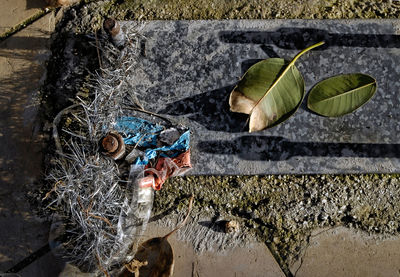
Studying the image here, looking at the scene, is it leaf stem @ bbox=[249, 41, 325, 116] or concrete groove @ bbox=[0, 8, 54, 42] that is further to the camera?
concrete groove @ bbox=[0, 8, 54, 42]

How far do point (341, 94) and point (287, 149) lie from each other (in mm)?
344

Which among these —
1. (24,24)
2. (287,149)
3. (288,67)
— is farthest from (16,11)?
(287,149)

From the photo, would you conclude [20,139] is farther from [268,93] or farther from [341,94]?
[341,94]

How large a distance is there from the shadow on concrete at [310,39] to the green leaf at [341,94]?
18cm

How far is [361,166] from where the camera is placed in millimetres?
1830

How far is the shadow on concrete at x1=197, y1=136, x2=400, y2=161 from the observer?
1.83 metres

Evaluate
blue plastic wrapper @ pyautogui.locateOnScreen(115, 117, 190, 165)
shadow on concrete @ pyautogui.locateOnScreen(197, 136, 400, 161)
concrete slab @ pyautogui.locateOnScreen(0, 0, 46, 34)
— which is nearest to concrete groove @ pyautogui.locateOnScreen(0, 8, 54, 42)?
concrete slab @ pyautogui.locateOnScreen(0, 0, 46, 34)

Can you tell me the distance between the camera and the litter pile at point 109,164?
1729 mm

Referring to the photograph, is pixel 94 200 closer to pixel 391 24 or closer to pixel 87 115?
pixel 87 115

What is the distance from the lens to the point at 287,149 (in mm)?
1841

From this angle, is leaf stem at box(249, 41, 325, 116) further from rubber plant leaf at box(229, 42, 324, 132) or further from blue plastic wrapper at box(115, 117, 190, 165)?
blue plastic wrapper at box(115, 117, 190, 165)

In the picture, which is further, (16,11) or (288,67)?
(16,11)

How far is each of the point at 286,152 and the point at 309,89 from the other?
0.31 meters

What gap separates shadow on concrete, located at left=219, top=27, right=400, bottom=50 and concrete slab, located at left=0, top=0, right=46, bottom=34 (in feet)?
3.22
